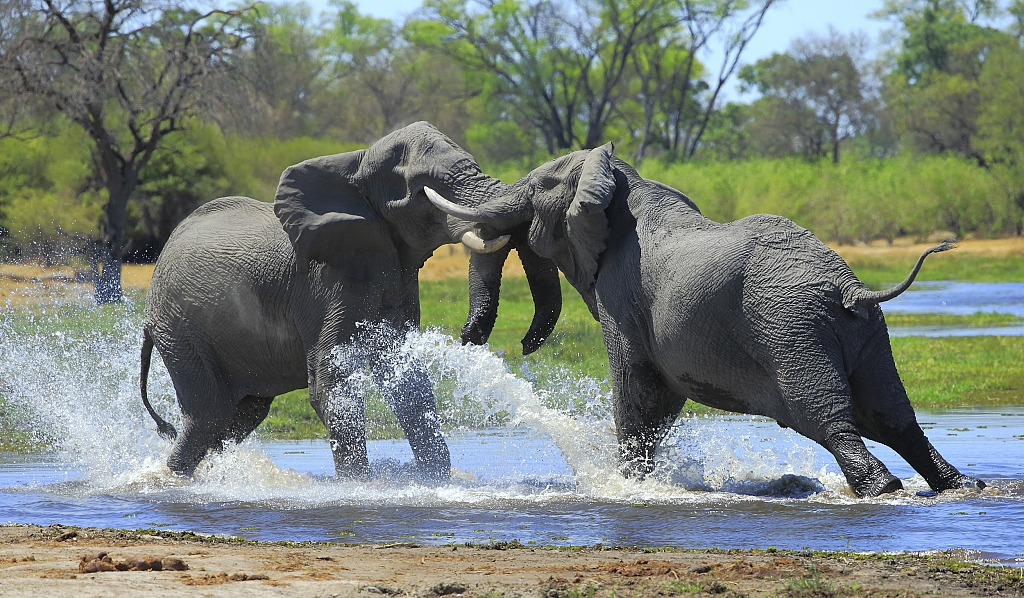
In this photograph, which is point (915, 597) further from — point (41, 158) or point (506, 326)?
point (41, 158)

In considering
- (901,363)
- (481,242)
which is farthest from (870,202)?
(481,242)

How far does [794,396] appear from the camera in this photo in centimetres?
617

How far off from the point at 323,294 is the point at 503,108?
52.2 metres

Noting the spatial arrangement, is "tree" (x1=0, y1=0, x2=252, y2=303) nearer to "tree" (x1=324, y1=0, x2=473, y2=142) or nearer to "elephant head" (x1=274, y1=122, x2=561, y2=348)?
"elephant head" (x1=274, y1=122, x2=561, y2=348)

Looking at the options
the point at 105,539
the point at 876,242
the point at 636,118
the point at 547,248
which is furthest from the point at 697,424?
the point at 636,118

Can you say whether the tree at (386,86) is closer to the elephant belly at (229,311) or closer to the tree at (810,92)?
the tree at (810,92)

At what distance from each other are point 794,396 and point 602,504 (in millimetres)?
1164

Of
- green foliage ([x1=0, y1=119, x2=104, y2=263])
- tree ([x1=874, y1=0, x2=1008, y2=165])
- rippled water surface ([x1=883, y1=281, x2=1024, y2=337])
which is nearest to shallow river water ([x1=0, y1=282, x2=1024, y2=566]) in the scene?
rippled water surface ([x1=883, y1=281, x2=1024, y2=337])

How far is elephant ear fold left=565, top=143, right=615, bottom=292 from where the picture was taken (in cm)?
684

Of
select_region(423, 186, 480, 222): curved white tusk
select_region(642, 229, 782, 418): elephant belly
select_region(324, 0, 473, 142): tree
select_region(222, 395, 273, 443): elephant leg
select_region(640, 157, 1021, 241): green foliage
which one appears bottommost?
select_region(222, 395, 273, 443): elephant leg

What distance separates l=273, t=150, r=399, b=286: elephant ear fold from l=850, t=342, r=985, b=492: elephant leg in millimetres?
2765

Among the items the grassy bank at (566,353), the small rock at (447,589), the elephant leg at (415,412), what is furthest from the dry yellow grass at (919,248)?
the small rock at (447,589)

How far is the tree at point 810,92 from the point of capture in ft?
211

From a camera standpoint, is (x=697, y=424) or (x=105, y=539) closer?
(x=105, y=539)
